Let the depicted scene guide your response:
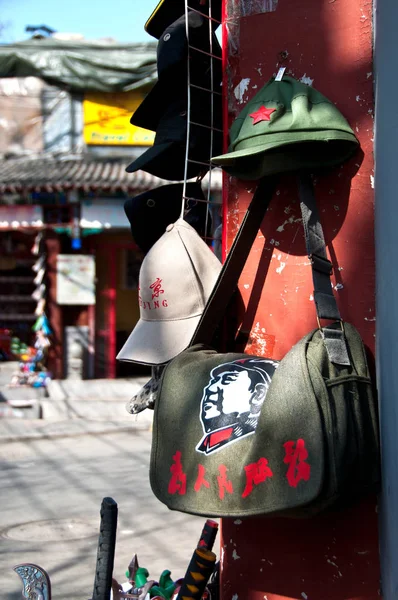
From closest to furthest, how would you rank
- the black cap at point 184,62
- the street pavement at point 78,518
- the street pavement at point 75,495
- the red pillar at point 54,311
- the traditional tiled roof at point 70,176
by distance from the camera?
the black cap at point 184,62 → the street pavement at point 78,518 → the street pavement at point 75,495 → the traditional tiled roof at point 70,176 → the red pillar at point 54,311

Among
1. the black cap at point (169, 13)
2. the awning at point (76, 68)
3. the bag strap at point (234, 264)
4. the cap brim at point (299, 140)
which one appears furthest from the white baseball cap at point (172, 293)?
the awning at point (76, 68)

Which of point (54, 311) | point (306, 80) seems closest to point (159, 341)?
point (306, 80)

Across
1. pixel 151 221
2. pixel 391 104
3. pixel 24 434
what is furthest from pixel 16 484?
pixel 391 104

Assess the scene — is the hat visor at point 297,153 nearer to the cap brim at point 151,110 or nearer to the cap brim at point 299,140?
the cap brim at point 299,140

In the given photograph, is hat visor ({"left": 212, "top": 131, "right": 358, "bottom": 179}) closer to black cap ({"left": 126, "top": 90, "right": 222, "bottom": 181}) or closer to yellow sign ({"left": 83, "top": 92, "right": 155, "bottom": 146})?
black cap ({"left": 126, "top": 90, "right": 222, "bottom": 181})

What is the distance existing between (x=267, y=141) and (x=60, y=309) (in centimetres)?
1184

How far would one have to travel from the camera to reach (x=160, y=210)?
8.16ft

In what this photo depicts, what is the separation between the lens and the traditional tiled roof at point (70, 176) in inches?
482

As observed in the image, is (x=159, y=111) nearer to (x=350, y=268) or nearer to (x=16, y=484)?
(x=350, y=268)

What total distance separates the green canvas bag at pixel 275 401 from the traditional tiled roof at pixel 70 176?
32.2 ft

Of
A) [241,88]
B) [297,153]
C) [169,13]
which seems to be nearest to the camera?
[297,153]

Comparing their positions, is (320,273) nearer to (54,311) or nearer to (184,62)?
(184,62)

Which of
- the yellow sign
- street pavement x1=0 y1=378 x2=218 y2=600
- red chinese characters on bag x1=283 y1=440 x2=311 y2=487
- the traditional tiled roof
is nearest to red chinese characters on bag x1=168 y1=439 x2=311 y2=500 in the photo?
red chinese characters on bag x1=283 y1=440 x2=311 y2=487

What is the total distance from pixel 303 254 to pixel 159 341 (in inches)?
19.7
